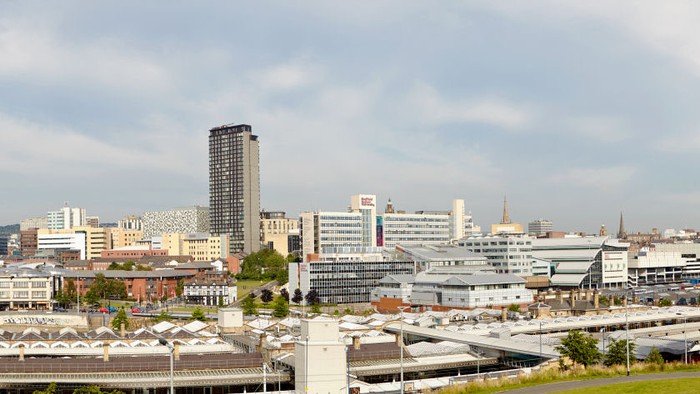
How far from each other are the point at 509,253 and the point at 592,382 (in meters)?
101

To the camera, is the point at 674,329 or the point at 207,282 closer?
the point at 674,329

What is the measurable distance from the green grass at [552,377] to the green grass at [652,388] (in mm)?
672

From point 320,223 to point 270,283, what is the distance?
1984 cm

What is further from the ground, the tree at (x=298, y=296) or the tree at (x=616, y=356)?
the tree at (x=616, y=356)

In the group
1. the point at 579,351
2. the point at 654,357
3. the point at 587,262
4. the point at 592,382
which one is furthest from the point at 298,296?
the point at 592,382

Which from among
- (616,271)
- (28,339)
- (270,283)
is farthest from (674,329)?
(270,283)

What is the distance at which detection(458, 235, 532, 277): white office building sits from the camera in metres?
132

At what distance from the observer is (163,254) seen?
197 m

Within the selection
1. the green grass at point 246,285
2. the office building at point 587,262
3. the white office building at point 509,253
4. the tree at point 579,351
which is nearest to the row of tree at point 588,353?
the tree at point 579,351

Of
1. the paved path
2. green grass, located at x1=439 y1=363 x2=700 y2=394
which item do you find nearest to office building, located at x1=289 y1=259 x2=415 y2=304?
green grass, located at x1=439 y1=363 x2=700 y2=394

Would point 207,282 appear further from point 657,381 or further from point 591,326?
point 657,381

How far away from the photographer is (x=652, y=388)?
30.2 metres

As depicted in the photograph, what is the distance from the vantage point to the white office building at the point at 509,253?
13250 cm

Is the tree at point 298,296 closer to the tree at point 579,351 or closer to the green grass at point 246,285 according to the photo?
the green grass at point 246,285
